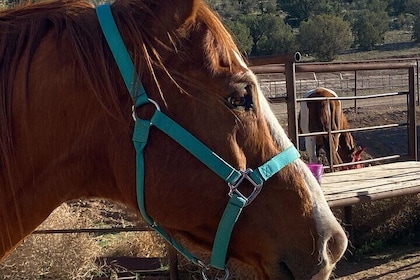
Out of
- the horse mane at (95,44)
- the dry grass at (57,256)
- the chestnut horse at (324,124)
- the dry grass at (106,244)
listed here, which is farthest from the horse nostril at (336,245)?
the chestnut horse at (324,124)

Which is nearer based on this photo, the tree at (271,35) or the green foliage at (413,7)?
the tree at (271,35)

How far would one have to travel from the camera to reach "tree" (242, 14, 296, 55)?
2200 centimetres

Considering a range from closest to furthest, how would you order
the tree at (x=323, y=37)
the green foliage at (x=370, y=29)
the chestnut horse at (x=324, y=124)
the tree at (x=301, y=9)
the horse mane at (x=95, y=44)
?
the horse mane at (x=95, y=44) < the chestnut horse at (x=324, y=124) < the tree at (x=323, y=37) < the green foliage at (x=370, y=29) < the tree at (x=301, y=9)

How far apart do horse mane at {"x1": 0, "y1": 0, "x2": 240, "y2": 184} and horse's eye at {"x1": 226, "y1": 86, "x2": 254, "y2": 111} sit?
0.23 ft

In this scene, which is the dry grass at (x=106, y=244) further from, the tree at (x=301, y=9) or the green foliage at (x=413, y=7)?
the green foliage at (x=413, y=7)

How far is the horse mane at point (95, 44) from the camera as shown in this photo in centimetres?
135

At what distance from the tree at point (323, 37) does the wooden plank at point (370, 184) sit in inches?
808

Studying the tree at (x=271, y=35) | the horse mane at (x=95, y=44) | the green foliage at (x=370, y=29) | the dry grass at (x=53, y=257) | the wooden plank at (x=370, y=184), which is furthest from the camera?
the green foliage at (x=370, y=29)

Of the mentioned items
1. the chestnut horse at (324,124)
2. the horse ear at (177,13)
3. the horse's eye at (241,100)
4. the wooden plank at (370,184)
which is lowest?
the chestnut horse at (324,124)

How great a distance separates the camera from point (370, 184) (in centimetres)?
449

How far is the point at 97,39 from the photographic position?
4.50 feet

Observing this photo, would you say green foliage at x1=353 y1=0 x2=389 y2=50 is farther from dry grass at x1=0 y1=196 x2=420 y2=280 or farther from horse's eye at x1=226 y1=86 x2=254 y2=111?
horse's eye at x1=226 y1=86 x2=254 y2=111

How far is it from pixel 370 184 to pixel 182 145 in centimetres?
343

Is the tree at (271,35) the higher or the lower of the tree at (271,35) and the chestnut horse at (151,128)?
the lower
